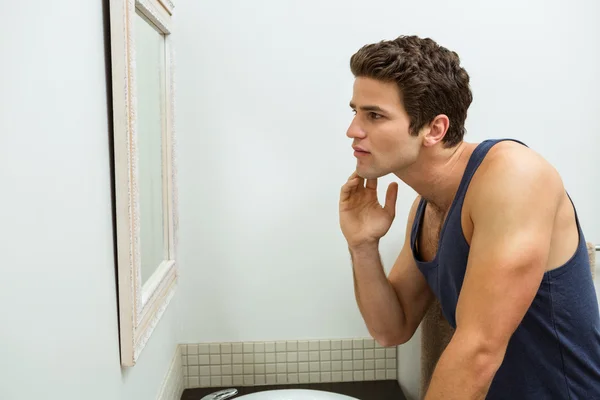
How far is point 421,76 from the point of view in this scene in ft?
3.88

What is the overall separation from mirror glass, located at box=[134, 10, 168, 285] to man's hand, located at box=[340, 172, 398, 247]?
1.55 ft

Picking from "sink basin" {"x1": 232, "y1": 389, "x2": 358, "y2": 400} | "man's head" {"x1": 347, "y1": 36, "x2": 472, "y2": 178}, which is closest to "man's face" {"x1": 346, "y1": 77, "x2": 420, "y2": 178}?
"man's head" {"x1": 347, "y1": 36, "x2": 472, "y2": 178}

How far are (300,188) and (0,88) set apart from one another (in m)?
1.25

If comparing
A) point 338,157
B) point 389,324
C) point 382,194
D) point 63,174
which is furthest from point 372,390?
point 63,174

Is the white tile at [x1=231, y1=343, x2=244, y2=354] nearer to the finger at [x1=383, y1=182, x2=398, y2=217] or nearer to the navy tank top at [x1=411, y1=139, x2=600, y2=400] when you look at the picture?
the finger at [x1=383, y1=182, x2=398, y2=217]

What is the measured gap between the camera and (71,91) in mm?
821

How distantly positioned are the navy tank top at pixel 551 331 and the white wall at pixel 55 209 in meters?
0.66

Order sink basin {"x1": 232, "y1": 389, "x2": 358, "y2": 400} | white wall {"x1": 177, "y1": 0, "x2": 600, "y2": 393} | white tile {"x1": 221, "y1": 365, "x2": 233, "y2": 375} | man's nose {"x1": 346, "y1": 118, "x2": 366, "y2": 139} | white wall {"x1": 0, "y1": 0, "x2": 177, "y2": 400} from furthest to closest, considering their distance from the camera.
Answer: white tile {"x1": 221, "y1": 365, "x2": 233, "y2": 375} < white wall {"x1": 177, "y1": 0, "x2": 600, "y2": 393} < sink basin {"x1": 232, "y1": 389, "x2": 358, "y2": 400} < man's nose {"x1": 346, "y1": 118, "x2": 366, "y2": 139} < white wall {"x1": 0, "y1": 0, "x2": 177, "y2": 400}

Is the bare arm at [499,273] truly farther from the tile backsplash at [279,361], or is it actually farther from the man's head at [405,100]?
the tile backsplash at [279,361]

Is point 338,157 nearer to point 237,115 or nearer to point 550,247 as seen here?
point 237,115

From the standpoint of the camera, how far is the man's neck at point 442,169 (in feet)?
4.10

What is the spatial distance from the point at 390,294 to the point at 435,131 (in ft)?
1.59

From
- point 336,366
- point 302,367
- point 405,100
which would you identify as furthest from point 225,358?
point 405,100

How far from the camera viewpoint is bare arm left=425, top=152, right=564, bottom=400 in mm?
974
